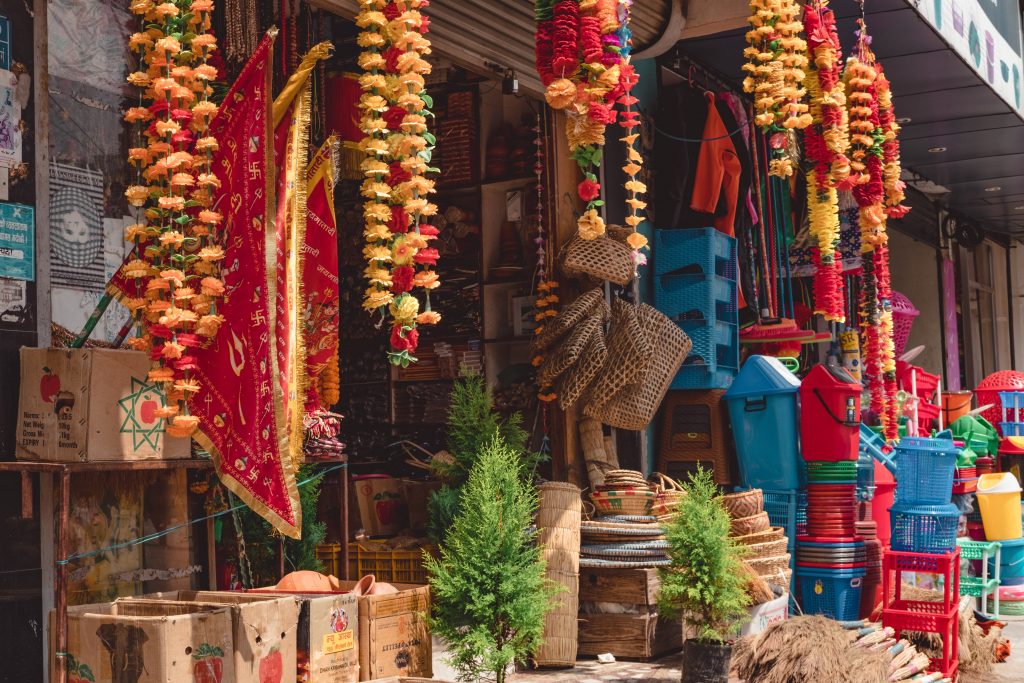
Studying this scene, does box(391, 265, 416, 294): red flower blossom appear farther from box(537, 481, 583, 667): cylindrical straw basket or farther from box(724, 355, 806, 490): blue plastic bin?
box(724, 355, 806, 490): blue plastic bin

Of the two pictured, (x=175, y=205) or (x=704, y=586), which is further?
(x=704, y=586)

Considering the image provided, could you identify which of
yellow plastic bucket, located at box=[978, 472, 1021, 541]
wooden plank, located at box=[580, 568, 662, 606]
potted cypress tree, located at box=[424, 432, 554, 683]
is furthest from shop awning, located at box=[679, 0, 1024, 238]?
potted cypress tree, located at box=[424, 432, 554, 683]

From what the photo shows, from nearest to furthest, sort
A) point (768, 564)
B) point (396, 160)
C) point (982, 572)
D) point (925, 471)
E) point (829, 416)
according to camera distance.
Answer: point (396, 160), point (768, 564), point (925, 471), point (829, 416), point (982, 572)

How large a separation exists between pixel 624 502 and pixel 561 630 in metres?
0.91

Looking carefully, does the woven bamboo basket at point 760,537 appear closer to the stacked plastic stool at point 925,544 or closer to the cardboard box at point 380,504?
the stacked plastic stool at point 925,544

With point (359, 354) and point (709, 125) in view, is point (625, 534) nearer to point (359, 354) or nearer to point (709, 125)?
point (359, 354)

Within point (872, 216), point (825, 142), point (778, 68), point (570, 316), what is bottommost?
point (570, 316)

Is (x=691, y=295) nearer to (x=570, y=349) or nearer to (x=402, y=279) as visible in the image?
(x=570, y=349)

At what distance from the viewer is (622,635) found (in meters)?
6.76

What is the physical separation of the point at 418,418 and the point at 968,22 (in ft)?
18.9

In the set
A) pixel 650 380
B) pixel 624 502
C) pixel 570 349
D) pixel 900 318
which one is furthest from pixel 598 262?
pixel 900 318

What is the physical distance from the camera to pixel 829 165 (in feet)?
25.9

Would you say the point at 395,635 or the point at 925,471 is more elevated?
the point at 925,471

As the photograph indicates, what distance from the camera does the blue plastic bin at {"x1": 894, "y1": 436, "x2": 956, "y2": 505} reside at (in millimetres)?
7523
